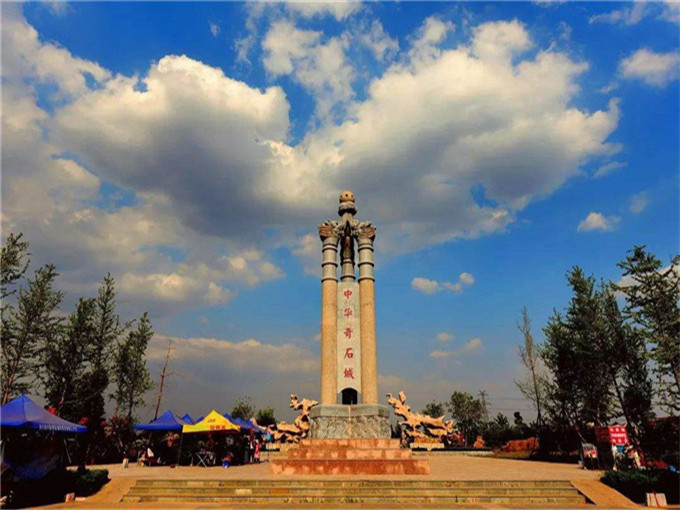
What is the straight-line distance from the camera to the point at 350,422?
16.7 meters

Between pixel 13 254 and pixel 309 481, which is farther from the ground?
pixel 13 254

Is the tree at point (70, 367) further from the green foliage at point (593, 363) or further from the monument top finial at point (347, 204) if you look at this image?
the green foliage at point (593, 363)

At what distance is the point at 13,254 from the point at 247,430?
51.1ft

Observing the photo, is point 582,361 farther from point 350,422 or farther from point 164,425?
point 164,425

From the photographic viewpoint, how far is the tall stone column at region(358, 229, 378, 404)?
1753 cm

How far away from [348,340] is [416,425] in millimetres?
12660

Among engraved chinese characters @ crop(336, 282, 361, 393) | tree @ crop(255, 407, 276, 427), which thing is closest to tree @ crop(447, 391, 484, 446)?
tree @ crop(255, 407, 276, 427)

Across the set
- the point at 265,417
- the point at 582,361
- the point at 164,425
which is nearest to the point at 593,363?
the point at 582,361

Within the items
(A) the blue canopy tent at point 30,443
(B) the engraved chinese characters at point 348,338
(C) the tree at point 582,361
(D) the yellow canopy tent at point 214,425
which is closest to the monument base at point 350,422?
(B) the engraved chinese characters at point 348,338

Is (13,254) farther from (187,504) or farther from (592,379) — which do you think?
(592,379)

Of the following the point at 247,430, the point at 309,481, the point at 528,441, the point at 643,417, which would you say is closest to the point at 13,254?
the point at 247,430

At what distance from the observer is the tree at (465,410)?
56459 mm

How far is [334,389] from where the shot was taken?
1753 cm

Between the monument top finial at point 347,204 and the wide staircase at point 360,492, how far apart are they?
12467 millimetres
